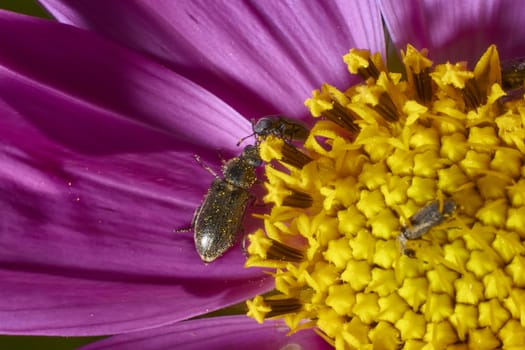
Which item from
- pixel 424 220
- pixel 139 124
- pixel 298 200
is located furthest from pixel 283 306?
pixel 139 124

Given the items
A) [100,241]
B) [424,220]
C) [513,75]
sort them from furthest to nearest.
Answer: [100,241]
[513,75]
[424,220]

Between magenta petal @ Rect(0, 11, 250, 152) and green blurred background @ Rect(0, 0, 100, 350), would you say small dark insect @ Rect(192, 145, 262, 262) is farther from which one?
green blurred background @ Rect(0, 0, 100, 350)

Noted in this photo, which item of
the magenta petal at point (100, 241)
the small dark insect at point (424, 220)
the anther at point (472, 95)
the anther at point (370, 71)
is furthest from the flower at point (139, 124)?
the small dark insect at point (424, 220)

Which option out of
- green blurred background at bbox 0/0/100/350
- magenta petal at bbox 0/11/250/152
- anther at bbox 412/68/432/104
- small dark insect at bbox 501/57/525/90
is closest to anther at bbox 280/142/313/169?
magenta petal at bbox 0/11/250/152

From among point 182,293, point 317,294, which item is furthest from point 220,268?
point 317,294

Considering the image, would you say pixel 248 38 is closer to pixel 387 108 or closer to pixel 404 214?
pixel 387 108

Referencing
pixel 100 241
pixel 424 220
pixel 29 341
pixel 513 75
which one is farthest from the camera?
pixel 29 341

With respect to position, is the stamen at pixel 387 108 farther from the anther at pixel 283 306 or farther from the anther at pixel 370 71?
the anther at pixel 283 306
